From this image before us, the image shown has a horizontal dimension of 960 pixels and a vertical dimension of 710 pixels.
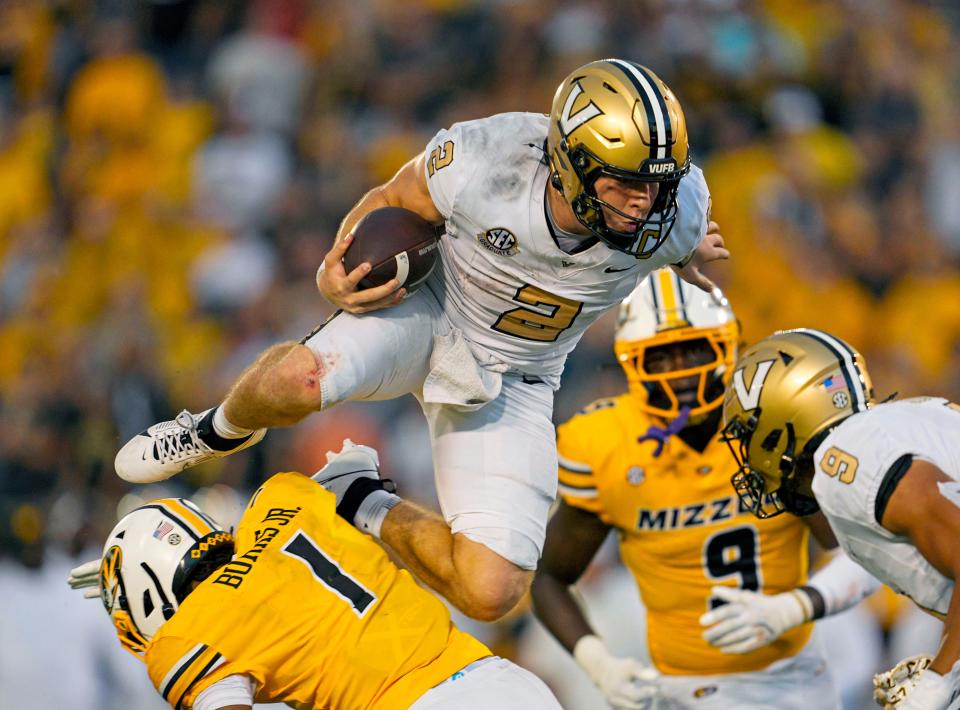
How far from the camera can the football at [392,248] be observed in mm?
3883

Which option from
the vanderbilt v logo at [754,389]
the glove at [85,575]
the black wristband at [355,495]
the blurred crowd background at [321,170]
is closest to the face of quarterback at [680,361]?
the vanderbilt v logo at [754,389]

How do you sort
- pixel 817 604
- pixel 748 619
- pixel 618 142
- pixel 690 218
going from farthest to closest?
1. pixel 817 604
2. pixel 748 619
3. pixel 690 218
4. pixel 618 142

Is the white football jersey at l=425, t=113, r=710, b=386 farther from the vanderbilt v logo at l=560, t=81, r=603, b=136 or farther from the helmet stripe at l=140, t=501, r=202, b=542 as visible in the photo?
the helmet stripe at l=140, t=501, r=202, b=542

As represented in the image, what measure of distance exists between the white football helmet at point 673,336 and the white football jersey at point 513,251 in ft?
1.83

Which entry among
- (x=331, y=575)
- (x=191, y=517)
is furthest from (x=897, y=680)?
(x=191, y=517)

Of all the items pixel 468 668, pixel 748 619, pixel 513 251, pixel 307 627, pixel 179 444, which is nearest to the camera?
pixel 307 627

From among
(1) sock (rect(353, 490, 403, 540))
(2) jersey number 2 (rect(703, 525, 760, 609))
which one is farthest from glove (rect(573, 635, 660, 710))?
(1) sock (rect(353, 490, 403, 540))

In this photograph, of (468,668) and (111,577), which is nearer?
(468,668)

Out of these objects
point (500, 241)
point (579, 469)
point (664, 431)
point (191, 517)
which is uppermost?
point (500, 241)

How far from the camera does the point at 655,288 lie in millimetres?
4863

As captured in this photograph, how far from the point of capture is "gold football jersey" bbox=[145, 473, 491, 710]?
338 cm

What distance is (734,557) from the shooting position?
472cm

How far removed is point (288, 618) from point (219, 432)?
2.81 feet

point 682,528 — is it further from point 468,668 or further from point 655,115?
point 655,115
